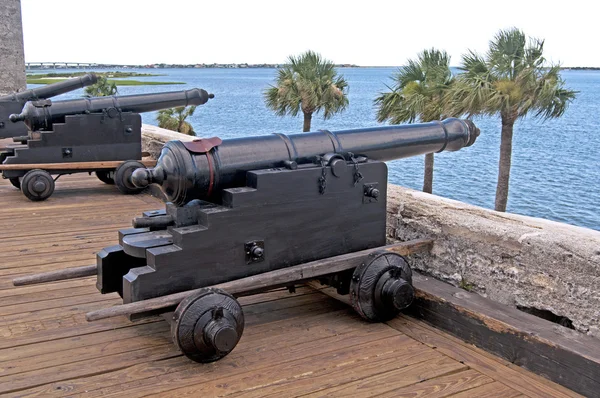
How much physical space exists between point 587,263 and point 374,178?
106 cm

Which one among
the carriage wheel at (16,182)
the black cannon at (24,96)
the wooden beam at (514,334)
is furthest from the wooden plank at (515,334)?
the black cannon at (24,96)

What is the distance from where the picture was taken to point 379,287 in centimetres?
312

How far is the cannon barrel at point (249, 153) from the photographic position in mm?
2891

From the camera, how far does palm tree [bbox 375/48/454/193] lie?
517 inches

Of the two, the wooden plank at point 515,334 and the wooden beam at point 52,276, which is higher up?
the wooden beam at point 52,276

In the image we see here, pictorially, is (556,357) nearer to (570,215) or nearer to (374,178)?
(374,178)

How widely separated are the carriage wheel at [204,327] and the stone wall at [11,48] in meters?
14.4

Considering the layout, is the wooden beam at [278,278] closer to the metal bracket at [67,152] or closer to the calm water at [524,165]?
the metal bracket at [67,152]

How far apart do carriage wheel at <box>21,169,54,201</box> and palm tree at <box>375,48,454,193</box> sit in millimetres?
8204

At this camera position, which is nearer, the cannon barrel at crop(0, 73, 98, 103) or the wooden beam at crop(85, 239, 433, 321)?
the wooden beam at crop(85, 239, 433, 321)

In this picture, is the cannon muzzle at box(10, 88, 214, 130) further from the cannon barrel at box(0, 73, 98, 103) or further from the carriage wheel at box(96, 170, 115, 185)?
the cannon barrel at box(0, 73, 98, 103)

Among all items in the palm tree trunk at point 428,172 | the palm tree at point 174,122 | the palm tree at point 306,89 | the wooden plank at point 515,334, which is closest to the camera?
the wooden plank at point 515,334

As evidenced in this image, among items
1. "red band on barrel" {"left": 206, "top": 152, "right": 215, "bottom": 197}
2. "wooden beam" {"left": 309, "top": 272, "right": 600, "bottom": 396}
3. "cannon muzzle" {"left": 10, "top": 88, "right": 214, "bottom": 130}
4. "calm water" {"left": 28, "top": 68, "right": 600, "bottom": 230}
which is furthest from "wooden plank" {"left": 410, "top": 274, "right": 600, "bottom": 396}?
"calm water" {"left": 28, "top": 68, "right": 600, "bottom": 230}

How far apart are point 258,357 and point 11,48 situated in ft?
49.4
